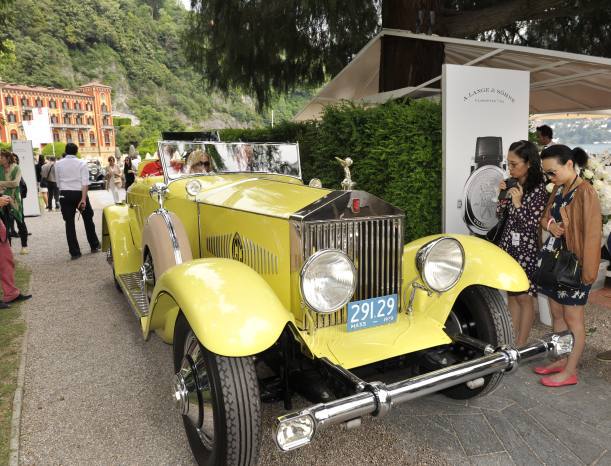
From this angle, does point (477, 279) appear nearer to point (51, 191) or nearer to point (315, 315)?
point (315, 315)

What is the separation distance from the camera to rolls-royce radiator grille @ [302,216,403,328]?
7.92 ft

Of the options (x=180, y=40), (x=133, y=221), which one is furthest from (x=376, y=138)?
(x=180, y=40)

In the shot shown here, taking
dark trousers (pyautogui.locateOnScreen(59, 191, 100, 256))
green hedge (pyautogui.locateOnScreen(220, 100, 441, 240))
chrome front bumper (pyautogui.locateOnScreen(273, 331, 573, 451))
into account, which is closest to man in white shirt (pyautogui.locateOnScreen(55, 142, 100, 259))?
dark trousers (pyautogui.locateOnScreen(59, 191, 100, 256))

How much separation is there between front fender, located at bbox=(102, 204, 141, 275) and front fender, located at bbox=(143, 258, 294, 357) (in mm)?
2544

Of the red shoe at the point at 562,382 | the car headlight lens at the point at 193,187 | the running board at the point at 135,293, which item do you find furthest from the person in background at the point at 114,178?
the red shoe at the point at 562,382

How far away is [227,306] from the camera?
2.07 metres

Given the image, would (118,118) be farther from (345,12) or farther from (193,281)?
(193,281)

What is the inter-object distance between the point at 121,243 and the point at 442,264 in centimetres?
372

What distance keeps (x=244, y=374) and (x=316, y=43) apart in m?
Answer: 7.83

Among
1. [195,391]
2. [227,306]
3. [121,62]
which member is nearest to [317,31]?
[227,306]

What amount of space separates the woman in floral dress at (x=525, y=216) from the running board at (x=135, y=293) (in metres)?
2.88

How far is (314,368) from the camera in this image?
8.07ft

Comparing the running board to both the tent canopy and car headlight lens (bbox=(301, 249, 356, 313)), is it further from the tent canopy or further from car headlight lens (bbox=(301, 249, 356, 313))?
the tent canopy

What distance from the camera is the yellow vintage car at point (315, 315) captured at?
1.97 m
